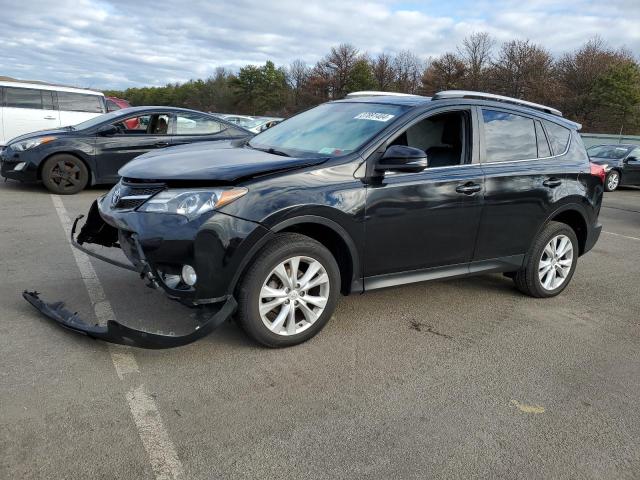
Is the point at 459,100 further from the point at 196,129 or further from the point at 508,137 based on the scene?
the point at 196,129

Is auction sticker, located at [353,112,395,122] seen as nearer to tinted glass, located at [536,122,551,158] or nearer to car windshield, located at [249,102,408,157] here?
car windshield, located at [249,102,408,157]

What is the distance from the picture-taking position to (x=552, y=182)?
4867mm

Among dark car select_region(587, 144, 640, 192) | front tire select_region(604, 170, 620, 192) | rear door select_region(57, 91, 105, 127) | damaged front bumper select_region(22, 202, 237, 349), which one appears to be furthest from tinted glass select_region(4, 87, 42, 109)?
front tire select_region(604, 170, 620, 192)

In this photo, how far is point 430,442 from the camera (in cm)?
280

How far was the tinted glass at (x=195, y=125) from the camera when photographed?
9.58 metres

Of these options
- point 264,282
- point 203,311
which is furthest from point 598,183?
point 203,311

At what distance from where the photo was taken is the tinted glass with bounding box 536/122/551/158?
4957 millimetres

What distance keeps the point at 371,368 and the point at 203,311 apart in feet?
3.67

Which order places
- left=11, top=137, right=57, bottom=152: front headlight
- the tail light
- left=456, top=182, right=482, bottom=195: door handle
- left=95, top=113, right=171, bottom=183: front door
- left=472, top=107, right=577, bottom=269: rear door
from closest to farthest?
left=456, top=182, right=482, bottom=195: door handle
left=472, top=107, right=577, bottom=269: rear door
the tail light
left=11, top=137, right=57, bottom=152: front headlight
left=95, top=113, right=171, bottom=183: front door

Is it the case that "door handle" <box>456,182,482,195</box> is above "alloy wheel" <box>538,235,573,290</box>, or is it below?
above

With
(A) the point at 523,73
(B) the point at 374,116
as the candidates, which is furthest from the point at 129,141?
(A) the point at 523,73

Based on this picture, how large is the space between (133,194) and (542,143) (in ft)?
11.5

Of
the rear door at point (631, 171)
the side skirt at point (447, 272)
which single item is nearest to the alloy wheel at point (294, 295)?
the side skirt at point (447, 272)

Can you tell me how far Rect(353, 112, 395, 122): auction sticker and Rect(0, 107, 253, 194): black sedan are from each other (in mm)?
5099
